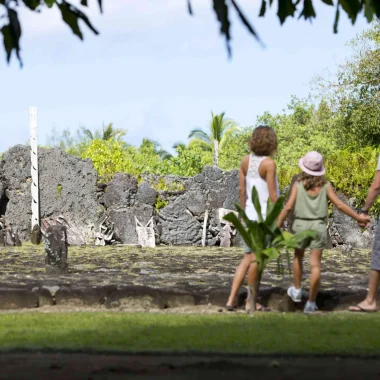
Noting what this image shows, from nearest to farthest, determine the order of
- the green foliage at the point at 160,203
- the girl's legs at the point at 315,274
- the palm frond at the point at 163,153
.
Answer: the girl's legs at the point at 315,274, the green foliage at the point at 160,203, the palm frond at the point at 163,153

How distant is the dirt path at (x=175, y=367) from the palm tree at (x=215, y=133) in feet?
192

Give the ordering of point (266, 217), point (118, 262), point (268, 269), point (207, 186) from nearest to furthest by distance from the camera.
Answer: point (266, 217)
point (268, 269)
point (118, 262)
point (207, 186)

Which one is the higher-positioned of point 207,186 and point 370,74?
point 370,74

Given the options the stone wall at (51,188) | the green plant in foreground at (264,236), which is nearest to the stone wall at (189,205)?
the stone wall at (51,188)

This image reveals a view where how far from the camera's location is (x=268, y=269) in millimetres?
17109

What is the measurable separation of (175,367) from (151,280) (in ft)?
23.4

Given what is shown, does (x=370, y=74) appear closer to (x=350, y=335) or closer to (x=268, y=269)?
(x=268, y=269)

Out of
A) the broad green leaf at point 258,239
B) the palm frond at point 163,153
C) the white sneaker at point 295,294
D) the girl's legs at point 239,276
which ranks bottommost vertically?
the white sneaker at point 295,294

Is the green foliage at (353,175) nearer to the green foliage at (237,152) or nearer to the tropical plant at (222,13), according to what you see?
the tropical plant at (222,13)

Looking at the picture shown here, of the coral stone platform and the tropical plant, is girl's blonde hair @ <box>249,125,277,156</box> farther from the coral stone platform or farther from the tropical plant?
the tropical plant

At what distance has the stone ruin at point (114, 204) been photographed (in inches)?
1111

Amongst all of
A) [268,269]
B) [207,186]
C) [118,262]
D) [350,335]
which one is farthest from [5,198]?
[350,335]

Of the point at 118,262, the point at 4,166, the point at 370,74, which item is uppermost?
the point at 370,74

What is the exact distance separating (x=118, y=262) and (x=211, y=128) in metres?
50.7
